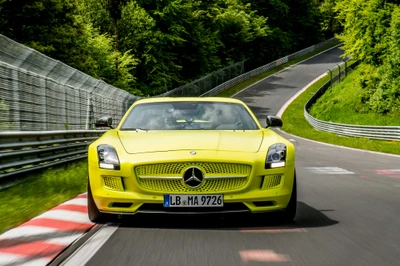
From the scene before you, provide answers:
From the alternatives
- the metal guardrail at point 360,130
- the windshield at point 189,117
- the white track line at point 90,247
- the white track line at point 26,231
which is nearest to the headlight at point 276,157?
the windshield at point 189,117

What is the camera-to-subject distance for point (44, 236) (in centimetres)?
577

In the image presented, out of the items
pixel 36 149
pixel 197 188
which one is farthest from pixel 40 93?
pixel 197 188

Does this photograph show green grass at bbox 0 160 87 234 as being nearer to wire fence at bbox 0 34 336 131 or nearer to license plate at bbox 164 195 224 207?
wire fence at bbox 0 34 336 131

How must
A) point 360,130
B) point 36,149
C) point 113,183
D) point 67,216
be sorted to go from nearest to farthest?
point 113,183
point 67,216
point 36,149
point 360,130

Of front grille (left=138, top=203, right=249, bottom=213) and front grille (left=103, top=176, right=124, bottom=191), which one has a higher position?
front grille (left=103, top=176, right=124, bottom=191)

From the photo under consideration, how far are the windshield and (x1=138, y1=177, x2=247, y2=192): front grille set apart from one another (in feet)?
4.37

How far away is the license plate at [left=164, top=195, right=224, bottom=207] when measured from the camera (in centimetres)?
600

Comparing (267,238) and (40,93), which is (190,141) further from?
(40,93)

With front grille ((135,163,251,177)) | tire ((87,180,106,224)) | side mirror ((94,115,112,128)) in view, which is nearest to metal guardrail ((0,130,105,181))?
side mirror ((94,115,112,128))

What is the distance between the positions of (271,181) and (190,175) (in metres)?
0.83

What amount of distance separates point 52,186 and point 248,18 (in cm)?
7208

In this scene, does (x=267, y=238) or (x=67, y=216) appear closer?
(x=267, y=238)

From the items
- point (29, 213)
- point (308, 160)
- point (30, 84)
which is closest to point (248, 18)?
point (308, 160)

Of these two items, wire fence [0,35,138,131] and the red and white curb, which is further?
wire fence [0,35,138,131]
